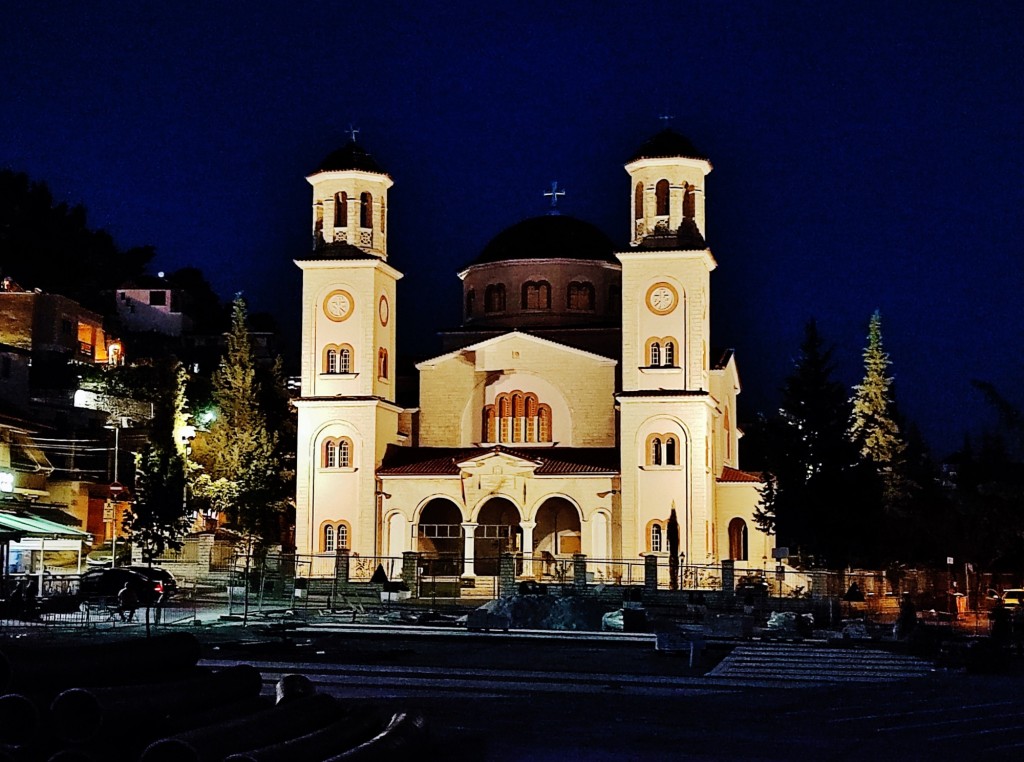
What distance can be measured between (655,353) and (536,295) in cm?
987

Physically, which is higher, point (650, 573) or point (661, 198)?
point (661, 198)

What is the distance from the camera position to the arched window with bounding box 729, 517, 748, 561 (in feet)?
191

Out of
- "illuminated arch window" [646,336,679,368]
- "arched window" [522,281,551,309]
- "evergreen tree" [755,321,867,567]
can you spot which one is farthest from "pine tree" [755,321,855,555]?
"arched window" [522,281,551,309]

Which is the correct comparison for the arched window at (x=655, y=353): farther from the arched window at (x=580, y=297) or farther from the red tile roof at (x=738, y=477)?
the arched window at (x=580, y=297)

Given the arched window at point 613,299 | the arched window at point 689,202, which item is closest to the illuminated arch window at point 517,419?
the arched window at point 613,299

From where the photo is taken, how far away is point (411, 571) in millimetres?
47844

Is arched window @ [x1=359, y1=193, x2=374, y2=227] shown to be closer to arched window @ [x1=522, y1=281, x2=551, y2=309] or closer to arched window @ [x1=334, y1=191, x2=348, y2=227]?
arched window @ [x1=334, y1=191, x2=348, y2=227]

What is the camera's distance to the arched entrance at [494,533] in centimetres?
5578

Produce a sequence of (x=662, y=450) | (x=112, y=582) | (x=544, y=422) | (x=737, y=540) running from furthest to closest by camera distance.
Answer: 1. (x=544, y=422)
2. (x=737, y=540)
3. (x=662, y=450)
4. (x=112, y=582)

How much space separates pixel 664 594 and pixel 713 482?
44.2 feet

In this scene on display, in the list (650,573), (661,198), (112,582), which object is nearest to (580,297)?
(661,198)

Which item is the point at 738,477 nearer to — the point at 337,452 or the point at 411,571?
the point at 337,452

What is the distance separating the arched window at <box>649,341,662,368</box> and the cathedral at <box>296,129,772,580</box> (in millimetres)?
81

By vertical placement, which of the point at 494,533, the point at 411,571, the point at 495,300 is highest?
the point at 495,300
